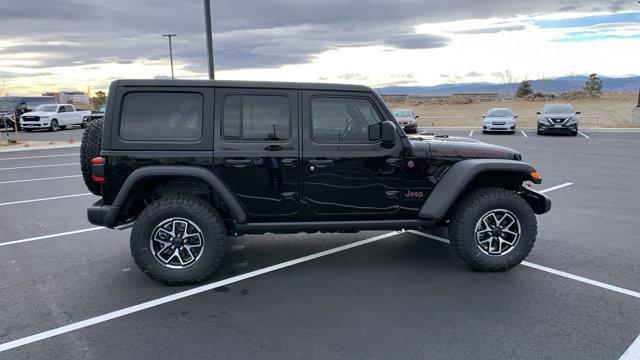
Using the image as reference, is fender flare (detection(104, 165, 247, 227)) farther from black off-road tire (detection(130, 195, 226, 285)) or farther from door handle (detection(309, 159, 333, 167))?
door handle (detection(309, 159, 333, 167))

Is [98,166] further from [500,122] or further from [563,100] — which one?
[563,100]

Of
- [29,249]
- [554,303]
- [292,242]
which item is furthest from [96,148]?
[554,303]

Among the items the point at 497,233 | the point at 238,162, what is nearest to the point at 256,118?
the point at 238,162

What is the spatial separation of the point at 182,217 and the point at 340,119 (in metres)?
1.80

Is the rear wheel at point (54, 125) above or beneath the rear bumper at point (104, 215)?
beneath

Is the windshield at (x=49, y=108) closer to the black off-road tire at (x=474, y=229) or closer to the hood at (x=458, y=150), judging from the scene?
the hood at (x=458, y=150)

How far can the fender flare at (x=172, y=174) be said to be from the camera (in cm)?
433

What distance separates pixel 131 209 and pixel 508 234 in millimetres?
3874

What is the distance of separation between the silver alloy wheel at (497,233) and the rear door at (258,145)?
76.6 inches

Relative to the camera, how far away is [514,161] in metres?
4.84

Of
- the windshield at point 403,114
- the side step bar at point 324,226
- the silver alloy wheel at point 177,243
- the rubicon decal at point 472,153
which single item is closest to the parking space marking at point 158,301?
the silver alloy wheel at point 177,243

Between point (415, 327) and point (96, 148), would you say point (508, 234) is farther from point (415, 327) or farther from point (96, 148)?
point (96, 148)

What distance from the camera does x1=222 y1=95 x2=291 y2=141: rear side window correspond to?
4.54 meters

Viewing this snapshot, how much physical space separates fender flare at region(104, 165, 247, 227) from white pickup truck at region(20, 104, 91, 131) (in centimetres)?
2840
